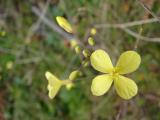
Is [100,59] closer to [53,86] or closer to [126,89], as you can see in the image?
[126,89]

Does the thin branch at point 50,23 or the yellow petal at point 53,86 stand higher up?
the yellow petal at point 53,86

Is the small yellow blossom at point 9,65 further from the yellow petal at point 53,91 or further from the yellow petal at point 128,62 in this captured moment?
the yellow petal at point 128,62

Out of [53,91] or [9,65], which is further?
[9,65]

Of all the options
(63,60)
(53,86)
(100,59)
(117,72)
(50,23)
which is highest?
(100,59)

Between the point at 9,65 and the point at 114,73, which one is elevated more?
the point at 114,73

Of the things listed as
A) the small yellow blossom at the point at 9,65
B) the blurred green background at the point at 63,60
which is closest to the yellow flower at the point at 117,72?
the blurred green background at the point at 63,60

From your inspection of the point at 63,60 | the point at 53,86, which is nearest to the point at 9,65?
the point at 63,60

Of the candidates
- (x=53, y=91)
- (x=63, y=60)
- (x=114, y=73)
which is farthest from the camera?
(x=63, y=60)
